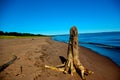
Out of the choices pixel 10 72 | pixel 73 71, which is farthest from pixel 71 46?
pixel 10 72

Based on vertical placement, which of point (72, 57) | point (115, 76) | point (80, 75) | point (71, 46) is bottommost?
point (115, 76)

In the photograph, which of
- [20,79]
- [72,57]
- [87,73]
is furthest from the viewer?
[72,57]

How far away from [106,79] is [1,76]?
27.7 ft

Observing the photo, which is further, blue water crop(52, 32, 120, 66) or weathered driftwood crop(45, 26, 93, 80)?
blue water crop(52, 32, 120, 66)

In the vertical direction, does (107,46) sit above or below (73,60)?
below

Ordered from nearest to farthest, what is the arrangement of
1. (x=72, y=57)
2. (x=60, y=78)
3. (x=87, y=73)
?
(x=60, y=78) < (x=87, y=73) < (x=72, y=57)

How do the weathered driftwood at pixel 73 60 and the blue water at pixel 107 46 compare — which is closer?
the weathered driftwood at pixel 73 60

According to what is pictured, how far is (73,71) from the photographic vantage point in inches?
356

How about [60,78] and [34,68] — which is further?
[34,68]

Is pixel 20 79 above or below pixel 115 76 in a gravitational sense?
above

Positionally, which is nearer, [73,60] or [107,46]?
[73,60]

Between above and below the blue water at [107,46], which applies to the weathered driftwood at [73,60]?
above

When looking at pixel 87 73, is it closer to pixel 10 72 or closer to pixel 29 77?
pixel 29 77

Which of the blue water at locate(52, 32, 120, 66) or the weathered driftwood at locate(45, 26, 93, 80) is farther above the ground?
the weathered driftwood at locate(45, 26, 93, 80)
